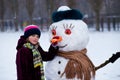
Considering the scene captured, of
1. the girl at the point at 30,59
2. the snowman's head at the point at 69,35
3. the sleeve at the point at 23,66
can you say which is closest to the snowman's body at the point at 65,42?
the snowman's head at the point at 69,35

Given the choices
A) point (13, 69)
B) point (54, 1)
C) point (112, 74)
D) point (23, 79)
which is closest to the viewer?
point (23, 79)

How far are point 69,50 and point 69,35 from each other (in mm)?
187

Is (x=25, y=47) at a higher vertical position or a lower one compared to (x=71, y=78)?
higher

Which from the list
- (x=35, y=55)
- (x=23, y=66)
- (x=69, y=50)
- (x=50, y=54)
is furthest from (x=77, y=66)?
(x=23, y=66)

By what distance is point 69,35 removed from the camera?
4.04m

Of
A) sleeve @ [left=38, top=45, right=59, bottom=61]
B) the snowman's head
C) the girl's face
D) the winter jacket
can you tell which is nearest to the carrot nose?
the snowman's head

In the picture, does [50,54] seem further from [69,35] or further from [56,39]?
[69,35]

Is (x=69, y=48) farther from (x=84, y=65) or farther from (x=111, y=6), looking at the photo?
(x=111, y=6)

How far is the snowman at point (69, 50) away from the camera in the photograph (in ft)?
13.0

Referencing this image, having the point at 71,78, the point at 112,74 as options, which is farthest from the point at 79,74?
the point at 112,74

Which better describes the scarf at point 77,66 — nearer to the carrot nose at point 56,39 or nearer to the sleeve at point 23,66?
the carrot nose at point 56,39

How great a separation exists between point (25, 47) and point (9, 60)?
246 inches

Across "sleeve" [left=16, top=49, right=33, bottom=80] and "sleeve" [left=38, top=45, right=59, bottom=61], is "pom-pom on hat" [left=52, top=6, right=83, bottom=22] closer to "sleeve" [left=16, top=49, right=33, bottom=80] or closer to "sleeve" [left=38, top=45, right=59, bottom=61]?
"sleeve" [left=38, top=45, right=59, bottom=61]

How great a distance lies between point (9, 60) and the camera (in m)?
9.89
